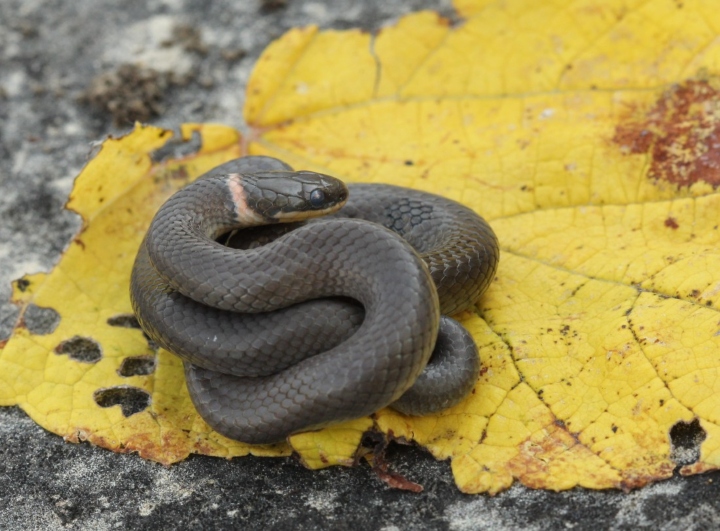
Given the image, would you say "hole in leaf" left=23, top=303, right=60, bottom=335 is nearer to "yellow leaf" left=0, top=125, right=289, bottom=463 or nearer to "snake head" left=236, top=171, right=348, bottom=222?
"yellow leaf" left=0, top=125, right=289, bottom=463

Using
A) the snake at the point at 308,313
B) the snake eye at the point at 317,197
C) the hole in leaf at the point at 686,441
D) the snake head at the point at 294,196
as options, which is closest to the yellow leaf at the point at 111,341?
the snake at the point at 308,313

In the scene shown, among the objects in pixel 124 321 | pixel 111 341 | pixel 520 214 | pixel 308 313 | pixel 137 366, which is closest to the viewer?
pixel 308 313

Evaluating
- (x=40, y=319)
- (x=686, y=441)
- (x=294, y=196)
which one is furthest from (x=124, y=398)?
(x=686, y=441)

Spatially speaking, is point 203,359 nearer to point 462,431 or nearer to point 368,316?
point 368,316

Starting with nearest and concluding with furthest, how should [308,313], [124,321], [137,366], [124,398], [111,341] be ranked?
[308,313]
[124,398]
[137,366]
[111,341]
[124,321]

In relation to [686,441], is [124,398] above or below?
below

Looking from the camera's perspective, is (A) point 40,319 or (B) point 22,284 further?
(B) point 22,284

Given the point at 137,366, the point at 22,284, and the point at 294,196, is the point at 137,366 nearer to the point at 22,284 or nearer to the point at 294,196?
the point at 22,284
